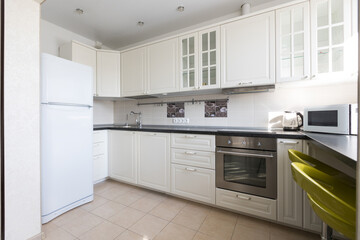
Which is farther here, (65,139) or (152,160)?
(152,160)

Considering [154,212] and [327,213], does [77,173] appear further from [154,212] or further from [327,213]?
[327,213]

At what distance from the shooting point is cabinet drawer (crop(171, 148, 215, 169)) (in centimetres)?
187

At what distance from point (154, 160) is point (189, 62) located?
1.50 metres

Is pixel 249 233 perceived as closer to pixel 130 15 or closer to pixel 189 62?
pixel 189 62

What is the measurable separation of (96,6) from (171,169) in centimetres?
244

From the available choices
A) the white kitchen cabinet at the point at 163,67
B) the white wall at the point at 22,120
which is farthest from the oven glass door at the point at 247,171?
the white wall at the point at 22,120

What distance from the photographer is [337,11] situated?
1539 mm

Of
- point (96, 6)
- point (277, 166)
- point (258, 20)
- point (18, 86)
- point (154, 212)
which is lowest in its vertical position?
point (154, 212)

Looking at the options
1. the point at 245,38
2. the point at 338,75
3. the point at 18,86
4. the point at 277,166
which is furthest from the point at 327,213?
the point at 18,86

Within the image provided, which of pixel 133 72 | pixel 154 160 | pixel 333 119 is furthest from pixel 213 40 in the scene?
pixel 154 160

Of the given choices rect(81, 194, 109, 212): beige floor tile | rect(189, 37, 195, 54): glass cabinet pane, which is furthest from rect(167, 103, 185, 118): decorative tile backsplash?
rect(81, 194, 109, 212): beige floor tile

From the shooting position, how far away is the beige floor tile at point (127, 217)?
1.64 meters

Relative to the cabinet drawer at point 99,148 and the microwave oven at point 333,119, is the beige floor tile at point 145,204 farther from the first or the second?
the microwave oven at point 333,119

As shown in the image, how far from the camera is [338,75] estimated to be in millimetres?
1528
